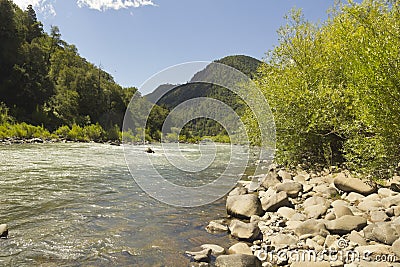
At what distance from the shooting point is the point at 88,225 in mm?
6430

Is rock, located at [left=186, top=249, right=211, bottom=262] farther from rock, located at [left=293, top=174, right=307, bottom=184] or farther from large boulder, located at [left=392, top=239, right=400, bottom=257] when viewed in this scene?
rock, located at [left=293, top=174, right=307, bottom=184]

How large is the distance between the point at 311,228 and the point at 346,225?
62 cm

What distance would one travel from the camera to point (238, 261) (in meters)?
4.54

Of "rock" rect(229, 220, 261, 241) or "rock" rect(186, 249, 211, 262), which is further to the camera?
"rock" rect(229, 220, 261, 241)

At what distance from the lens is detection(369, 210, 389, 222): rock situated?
5714mm

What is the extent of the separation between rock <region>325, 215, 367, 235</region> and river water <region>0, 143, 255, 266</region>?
6.43 feet

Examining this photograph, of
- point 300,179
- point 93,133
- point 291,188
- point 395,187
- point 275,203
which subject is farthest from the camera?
point 93,133

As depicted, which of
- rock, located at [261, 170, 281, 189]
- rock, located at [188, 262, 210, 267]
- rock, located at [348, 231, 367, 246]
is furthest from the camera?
rock, located at [261, 170, 281, 189]

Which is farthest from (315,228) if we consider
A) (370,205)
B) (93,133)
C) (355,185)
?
(93,133)

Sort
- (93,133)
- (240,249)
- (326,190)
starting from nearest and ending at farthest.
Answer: (240,249), (326,190), (93,133)

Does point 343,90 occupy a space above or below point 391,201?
above

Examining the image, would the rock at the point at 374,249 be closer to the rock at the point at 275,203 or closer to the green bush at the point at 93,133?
the rock at the point at 275,203

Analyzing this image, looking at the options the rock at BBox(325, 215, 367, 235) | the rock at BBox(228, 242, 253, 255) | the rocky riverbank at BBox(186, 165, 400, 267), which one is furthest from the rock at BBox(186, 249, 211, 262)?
the rock at BBox(325, 215, 367, 235)

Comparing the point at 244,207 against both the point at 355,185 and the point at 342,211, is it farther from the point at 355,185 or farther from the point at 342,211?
the point at 355,185
